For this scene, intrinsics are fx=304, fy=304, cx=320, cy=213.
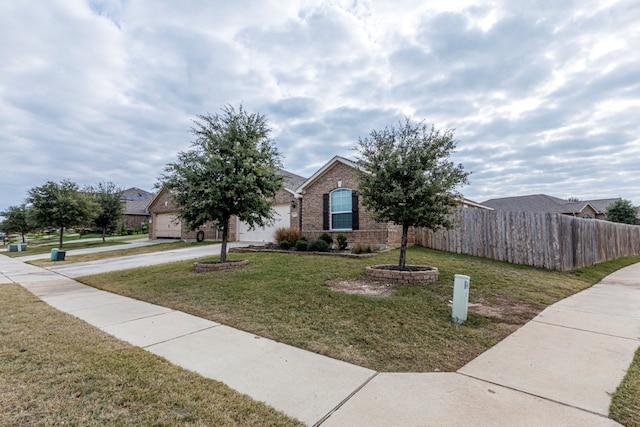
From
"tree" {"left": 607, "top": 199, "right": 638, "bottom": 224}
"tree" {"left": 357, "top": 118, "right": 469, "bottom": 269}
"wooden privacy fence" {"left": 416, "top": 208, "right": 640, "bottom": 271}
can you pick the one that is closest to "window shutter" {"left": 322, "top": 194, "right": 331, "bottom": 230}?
"wooden privacy fence" {"left": 416, "top": 208, "right": 640, "bottom": 271}

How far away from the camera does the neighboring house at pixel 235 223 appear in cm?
1655

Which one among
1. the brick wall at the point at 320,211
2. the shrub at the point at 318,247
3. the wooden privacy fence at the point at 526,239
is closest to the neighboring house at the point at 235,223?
the brick wall at the point at 320,211

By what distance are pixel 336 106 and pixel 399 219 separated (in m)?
9.65

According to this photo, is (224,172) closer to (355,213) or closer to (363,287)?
(363,287)

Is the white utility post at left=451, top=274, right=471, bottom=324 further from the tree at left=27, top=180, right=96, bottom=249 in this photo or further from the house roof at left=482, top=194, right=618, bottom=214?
the house roof at left=482, top=194, right=618, bottom=214

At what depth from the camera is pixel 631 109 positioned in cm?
1250

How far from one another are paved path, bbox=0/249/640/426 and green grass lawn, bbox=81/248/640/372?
27 cm

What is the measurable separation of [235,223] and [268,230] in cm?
310

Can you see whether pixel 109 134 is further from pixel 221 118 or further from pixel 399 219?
pixel 399 219

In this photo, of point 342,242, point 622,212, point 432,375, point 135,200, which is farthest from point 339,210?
point 135,200

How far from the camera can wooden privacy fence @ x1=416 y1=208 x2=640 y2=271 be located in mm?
10039

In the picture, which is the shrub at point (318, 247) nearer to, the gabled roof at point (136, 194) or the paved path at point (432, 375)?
the paved path at point (432, 375)

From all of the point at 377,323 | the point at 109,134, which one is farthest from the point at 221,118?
the point at 109,134

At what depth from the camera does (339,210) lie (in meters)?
14.2
